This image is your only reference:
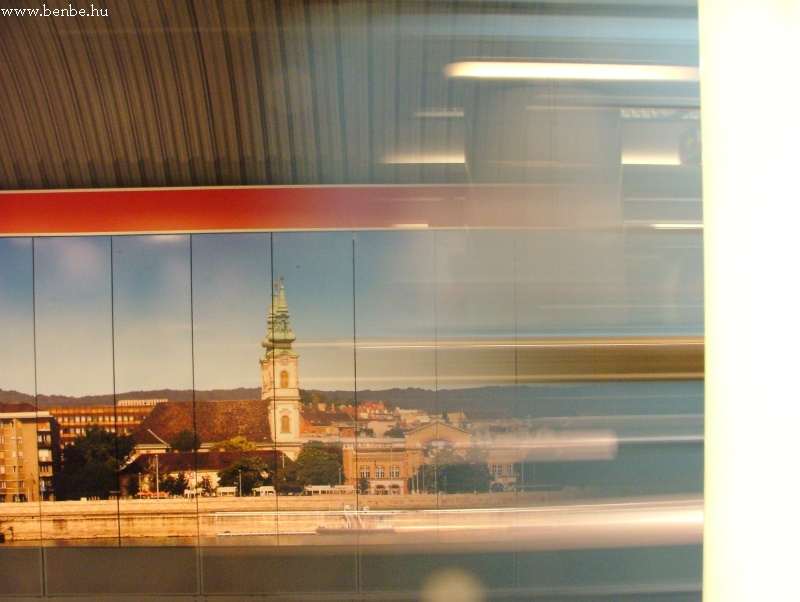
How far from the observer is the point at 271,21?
3.12m

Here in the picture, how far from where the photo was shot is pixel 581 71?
5.14ft

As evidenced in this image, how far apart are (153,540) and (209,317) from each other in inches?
67.2

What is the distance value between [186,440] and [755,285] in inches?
168

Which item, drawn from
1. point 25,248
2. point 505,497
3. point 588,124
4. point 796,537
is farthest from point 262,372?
point 796,537

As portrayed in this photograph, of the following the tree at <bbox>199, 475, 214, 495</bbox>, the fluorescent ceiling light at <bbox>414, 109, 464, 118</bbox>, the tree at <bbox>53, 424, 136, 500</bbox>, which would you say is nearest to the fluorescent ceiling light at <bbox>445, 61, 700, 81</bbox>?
the fluorescent ceiling light at <bbox>414, 109, 464, 118</bbox>

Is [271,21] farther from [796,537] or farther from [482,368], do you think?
[796,537]

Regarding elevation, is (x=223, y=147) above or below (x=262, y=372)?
above

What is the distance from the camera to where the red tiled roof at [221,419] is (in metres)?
4.32

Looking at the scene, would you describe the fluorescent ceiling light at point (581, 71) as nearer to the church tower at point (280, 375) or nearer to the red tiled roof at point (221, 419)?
the church tower at point (280, 375)

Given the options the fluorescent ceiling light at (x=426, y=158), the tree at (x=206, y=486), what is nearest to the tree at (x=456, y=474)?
the fluorescent ceiling light at (x=426, y=158)

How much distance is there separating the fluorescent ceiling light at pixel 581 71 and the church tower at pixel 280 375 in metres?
2.93

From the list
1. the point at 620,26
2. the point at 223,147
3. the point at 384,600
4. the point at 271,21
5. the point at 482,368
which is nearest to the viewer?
the point at 620,26

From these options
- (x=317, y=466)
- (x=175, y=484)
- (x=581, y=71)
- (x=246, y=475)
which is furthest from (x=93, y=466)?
(x=581, y=71)

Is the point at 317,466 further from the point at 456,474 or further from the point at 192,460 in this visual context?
the point at 456,474
